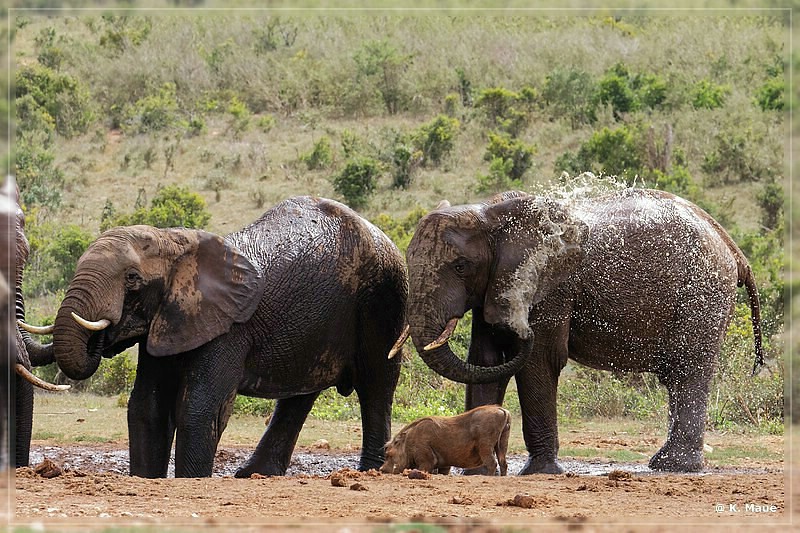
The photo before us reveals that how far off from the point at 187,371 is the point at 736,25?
32.1 meters

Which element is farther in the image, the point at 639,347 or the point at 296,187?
the point at 296,187

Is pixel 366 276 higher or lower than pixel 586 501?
higher

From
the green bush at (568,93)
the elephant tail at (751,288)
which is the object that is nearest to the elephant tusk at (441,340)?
the elephant tail at (751,288)

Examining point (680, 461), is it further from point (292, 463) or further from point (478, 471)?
point (292, 463)

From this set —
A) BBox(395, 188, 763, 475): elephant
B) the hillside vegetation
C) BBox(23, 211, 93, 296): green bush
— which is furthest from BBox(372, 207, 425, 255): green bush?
BBox(395, 188, 763, 475): elephant

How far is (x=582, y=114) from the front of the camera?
30141mm

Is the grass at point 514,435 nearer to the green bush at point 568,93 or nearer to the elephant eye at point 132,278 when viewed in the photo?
the elephant eye at point 132,278

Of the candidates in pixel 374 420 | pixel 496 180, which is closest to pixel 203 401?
pixel 374 420

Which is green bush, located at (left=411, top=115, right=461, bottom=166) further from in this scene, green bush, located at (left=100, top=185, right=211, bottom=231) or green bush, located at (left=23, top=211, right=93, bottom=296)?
green bush, located at (left=23, top=211, right=93, bottom=296)

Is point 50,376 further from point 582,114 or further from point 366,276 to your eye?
point 582,114

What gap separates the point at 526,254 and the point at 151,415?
2871 millimetres

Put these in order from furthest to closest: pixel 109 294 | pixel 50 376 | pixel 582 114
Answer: pixel 582 114 → pixel 50 376 → pixel 109 294

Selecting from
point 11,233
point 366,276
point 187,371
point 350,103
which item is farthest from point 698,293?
point 350,103

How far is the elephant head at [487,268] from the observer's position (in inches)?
381
